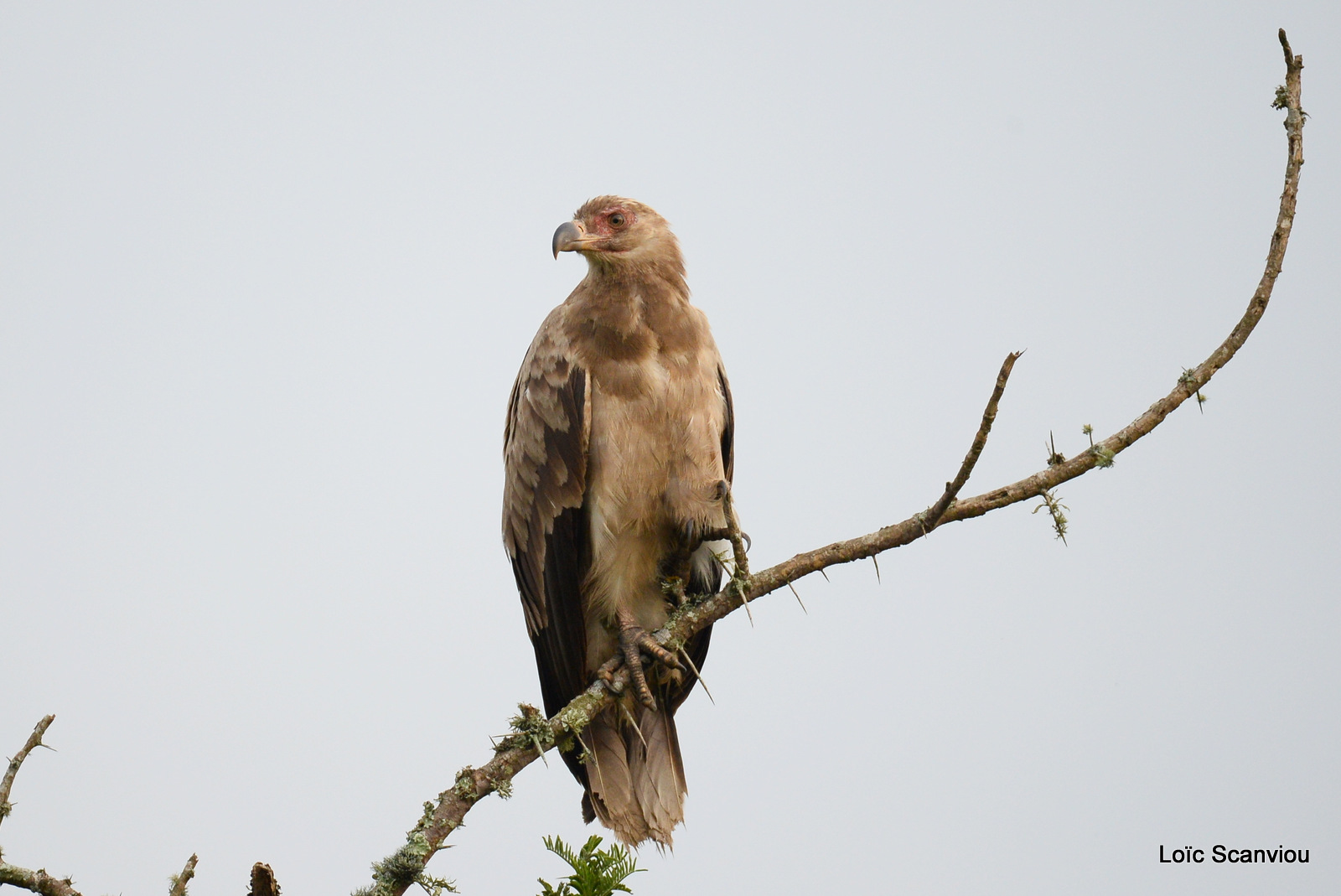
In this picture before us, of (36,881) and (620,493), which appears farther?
(620,493)

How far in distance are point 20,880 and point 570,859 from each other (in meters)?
1.47

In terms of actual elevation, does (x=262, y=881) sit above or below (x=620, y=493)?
below

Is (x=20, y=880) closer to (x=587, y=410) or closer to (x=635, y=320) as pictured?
(x=587, y=410)

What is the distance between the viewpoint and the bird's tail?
4.93 metres

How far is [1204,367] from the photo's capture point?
11.4ft

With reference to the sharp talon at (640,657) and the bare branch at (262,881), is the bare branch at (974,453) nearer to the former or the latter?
the sharp talon at (640,657)

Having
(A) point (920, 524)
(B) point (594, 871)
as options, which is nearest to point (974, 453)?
(A) point (920, 524)

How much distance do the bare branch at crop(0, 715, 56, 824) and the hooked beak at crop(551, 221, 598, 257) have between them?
280 cm

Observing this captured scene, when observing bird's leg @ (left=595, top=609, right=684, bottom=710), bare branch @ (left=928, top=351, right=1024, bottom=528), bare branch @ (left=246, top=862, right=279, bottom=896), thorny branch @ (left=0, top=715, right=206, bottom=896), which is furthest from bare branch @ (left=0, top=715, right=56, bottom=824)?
bare branch @ (left=928, top=351, right=1024, bottom=528)

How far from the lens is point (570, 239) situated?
202 inches

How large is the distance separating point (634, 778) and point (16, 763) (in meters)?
Result: 2.57

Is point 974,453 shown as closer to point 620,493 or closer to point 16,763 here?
point 620,493

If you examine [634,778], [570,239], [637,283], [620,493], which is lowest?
[634,778]

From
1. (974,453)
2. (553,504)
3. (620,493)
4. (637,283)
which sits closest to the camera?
(974,453)
